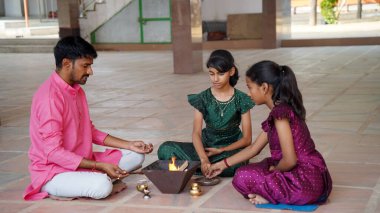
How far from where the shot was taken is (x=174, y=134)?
5.56 meters

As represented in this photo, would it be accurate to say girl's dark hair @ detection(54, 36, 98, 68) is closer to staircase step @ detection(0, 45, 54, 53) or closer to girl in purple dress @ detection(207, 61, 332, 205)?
girl in purple dress @ detection(207, 61, 332, 205)

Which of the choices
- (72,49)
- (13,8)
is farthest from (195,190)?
(13,8)

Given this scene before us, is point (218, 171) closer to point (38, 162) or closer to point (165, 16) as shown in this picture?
point (38, 162)

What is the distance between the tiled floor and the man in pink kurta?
0.64 feet

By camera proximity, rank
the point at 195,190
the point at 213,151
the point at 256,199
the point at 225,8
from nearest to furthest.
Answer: the point at 256,199
the point at 195,190
the point at 213,151
the point at 225,8

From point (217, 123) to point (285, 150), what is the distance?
0.89 metres

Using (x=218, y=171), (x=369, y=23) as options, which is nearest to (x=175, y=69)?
(x=218, y=171)

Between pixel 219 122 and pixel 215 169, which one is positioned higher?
pixel 219 122

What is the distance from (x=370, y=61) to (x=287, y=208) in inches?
316

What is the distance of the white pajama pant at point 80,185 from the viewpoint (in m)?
3.65

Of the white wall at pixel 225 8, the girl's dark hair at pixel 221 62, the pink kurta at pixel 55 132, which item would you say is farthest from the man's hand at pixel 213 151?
the white wall at pixel 225 8

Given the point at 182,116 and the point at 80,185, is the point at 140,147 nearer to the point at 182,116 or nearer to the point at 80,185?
the point at 80,185

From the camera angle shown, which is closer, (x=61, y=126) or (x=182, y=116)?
(x=61, y=126)

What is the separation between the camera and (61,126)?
3650mm
